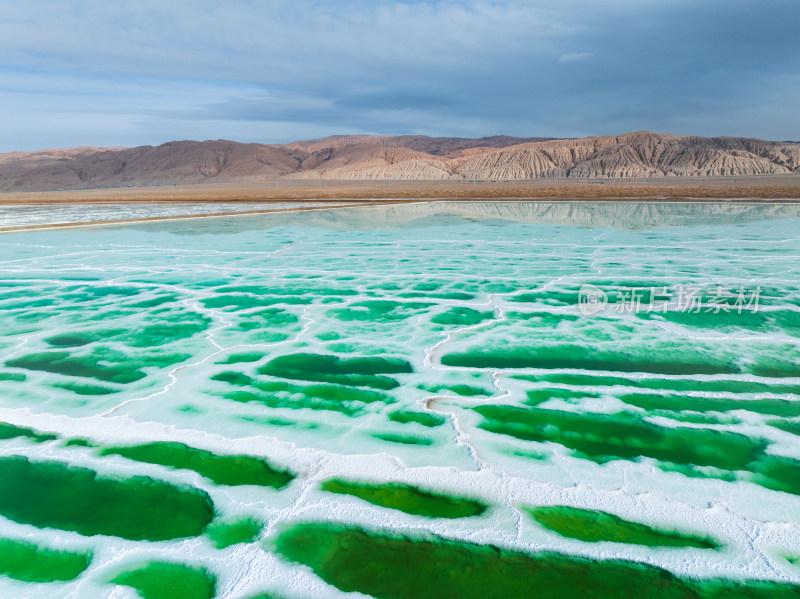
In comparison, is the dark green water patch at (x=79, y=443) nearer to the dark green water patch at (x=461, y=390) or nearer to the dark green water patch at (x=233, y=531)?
the dark green water patch at (x=233, y=531)

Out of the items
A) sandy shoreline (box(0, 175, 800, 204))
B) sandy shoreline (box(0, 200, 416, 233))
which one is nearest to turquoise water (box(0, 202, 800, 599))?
sandy shoreline (box(0, 200, 416, 233))

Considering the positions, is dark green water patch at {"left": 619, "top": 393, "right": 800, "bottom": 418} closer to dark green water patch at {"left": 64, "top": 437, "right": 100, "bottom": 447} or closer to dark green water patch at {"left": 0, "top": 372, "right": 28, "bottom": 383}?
dark green water patch at {"left": 64, "top": 437, "right": 100, "bottom": 447}

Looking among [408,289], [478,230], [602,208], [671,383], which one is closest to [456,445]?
[671,383]

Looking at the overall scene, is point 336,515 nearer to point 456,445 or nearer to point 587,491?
point 456,445

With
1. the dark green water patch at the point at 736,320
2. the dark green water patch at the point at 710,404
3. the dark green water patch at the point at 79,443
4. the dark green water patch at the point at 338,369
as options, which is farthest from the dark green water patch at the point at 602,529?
the dark green water patch at the point at 736,320

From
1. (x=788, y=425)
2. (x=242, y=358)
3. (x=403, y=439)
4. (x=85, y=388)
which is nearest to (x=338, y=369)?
(x=242, y=358)

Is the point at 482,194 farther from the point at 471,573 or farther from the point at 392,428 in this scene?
the point at 471,573
